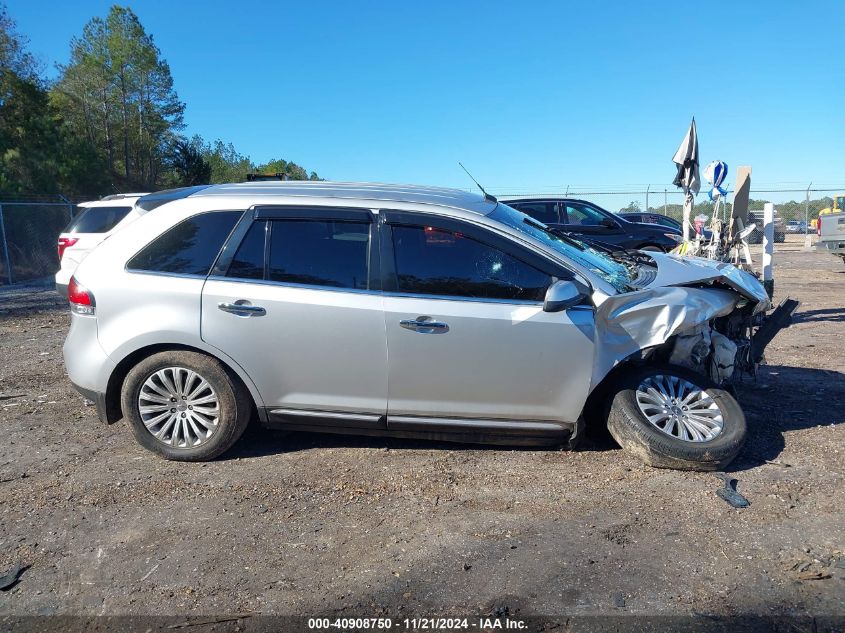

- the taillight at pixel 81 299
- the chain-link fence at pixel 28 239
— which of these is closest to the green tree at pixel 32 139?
the chain-link fence at pixel 28 239

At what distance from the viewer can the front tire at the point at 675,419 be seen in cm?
409

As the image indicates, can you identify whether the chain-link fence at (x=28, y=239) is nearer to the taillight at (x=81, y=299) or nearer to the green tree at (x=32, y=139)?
the green tree at (x=32, y=139)

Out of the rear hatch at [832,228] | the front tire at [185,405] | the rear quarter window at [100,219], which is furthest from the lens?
the rear hatch at [832,228]

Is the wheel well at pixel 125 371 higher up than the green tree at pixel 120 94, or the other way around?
the green tree at pixel 120 94

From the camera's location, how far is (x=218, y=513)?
3.72 meters

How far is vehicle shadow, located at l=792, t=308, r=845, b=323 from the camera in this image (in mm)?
9906

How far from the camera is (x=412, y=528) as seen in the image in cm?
354

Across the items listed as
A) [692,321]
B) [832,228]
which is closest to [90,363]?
[692,321]

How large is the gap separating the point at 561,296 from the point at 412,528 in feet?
5.26

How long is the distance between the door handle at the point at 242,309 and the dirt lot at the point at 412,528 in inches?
40.4

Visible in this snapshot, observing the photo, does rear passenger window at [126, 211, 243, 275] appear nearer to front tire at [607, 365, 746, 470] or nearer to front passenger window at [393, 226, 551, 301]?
front passenger window at [393, 226, 551, 301]

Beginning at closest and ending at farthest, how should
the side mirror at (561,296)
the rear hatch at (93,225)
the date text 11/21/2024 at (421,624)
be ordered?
the date text 11/21/2024 at (421,624) < the side mirror at (561,296) < the rear hatch at (93,225)

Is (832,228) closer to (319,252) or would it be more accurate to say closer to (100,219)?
(100,219)

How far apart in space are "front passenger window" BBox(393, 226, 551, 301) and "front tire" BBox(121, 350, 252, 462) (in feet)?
4.44
